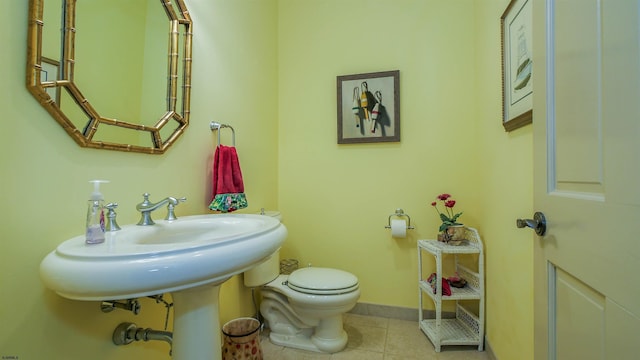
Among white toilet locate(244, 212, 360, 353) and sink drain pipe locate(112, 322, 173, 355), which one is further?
white toilet locate(244, 212, 360, 353)

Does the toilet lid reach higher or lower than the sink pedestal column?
lower

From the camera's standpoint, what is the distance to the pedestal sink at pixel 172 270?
21.1 inches

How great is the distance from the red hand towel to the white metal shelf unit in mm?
1169

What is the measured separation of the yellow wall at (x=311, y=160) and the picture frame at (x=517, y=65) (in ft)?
0.28

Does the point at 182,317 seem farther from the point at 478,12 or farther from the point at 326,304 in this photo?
the point at 478,12

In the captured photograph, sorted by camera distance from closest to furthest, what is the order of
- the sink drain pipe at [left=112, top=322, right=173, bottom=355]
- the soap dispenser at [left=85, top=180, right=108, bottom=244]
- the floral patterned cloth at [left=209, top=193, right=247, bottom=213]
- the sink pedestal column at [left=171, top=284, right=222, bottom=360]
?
the soap dispenser at [left=85, top=180, right=108, bottom=244]
the sink pedestal column at [left=171, top=284, right=222, bottom=360]
the sink drain pipe at [left=112, top=322, right=173, bottom=355]
the floral patterned cloth at [left=209, top=193, right=247, bottom=213]

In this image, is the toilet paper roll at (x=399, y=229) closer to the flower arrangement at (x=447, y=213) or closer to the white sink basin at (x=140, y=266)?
the flower arrangement at (x=447, y=213)

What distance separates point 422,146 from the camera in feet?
6.23

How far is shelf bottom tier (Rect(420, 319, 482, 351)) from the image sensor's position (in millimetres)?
1539

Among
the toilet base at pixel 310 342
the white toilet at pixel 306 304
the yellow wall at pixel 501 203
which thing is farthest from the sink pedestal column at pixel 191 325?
the yellow wall at pixel 501 203

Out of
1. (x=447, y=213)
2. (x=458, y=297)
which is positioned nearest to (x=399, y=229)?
(x=447, y=213)

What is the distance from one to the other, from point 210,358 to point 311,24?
221 centimetres

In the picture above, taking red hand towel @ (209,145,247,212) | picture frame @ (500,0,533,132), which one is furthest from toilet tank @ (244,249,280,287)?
picture frame @ (500,0,533,132)

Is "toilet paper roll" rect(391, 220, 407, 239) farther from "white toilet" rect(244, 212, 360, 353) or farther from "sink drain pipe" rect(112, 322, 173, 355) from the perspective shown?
"sink drain pipe" rect(112, 322, 173, 355)
